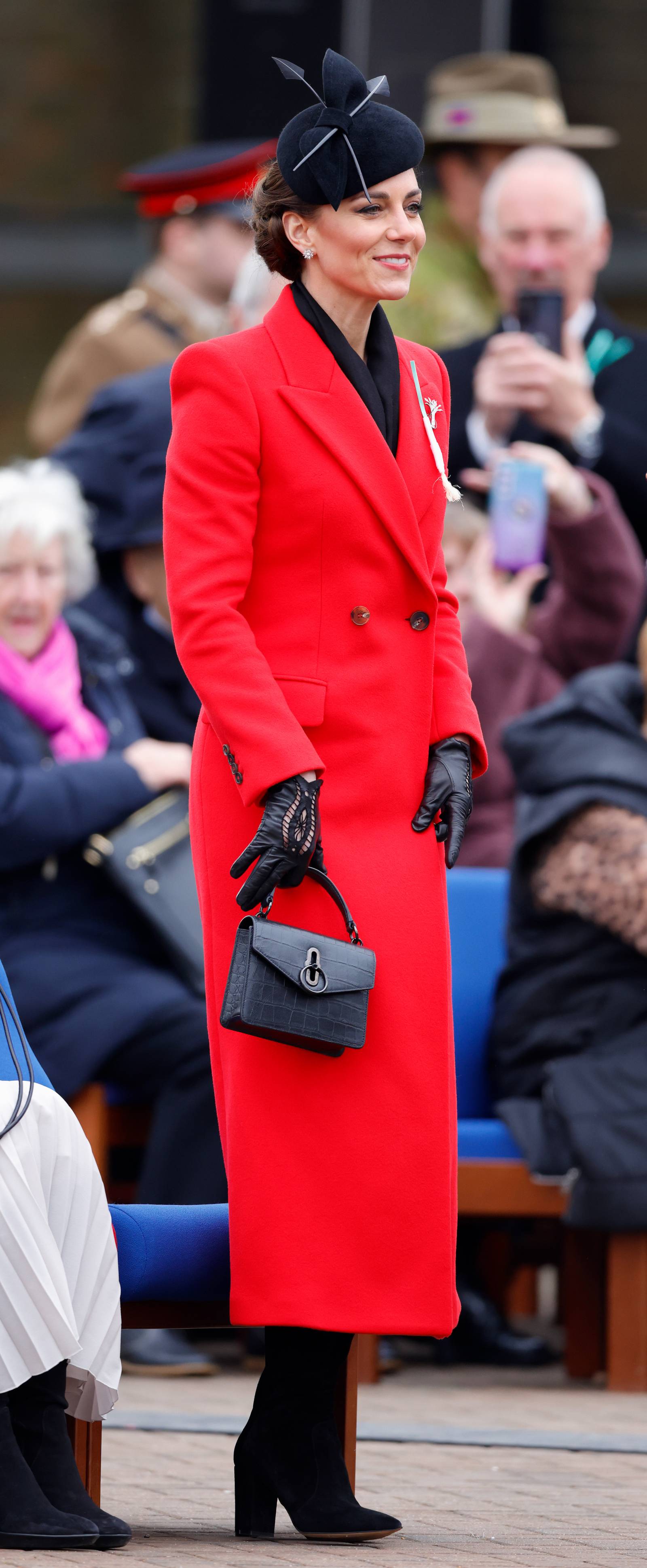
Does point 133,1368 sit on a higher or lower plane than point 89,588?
lower

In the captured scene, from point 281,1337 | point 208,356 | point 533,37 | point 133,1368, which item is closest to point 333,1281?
point 281,1337

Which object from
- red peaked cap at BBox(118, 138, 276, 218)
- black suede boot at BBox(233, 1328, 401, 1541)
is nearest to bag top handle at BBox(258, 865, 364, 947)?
black suede boot at BBox(233, 1328, 401, 1541)

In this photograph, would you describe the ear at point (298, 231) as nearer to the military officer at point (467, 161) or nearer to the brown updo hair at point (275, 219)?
the brown updo hair at point (275, 219)

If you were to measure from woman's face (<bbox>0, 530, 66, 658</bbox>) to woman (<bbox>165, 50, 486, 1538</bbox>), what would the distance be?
7.87 feet

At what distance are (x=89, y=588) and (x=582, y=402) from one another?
4.45 feet

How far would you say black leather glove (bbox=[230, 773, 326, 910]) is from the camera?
11.2 feet

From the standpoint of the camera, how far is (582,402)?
6.70 meters

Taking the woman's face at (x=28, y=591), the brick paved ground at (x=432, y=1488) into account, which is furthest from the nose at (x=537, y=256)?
the brick paved ground at (x=432, y=1488)

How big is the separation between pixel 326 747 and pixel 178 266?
4042 millimetres

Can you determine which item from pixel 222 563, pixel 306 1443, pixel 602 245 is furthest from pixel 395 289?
pixel 602 245

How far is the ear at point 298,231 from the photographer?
3697mm

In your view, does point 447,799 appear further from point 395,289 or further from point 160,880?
point 160,880

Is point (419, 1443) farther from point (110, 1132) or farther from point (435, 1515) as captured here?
point (110, 1132)

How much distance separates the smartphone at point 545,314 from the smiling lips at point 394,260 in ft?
10.2
